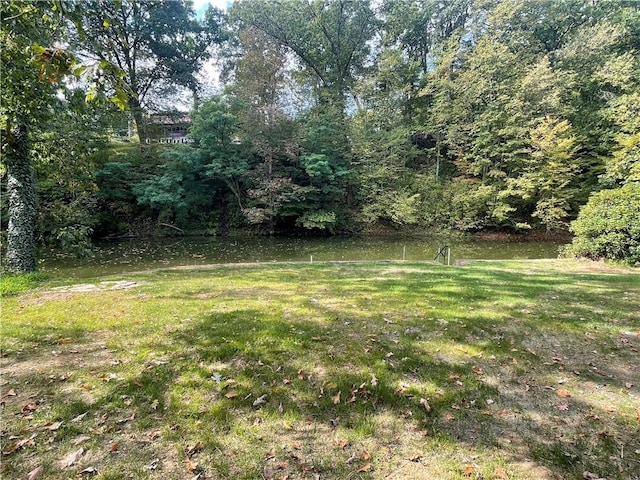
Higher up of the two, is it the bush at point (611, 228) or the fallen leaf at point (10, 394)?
the bush at point (611, 228)

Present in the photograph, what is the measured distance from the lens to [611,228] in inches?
400

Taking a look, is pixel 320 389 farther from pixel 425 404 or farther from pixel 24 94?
pixel 24 94

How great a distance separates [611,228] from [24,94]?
14.2 meters

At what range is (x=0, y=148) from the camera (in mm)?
6504

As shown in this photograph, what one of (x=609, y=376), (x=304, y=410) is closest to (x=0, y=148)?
(x=304, y=410)

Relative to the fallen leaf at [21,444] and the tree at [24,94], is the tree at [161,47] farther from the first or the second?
the fallen leaf at [21,444]

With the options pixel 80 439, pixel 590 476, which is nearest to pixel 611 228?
pixel 590 476

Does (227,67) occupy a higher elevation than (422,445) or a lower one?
higher

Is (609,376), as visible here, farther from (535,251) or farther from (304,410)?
(535,251)

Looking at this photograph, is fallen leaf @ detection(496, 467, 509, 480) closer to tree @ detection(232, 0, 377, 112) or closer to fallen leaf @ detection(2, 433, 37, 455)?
fallen leaf @ detection(2, 433, 37, 455)

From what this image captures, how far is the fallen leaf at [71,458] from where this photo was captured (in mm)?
2151

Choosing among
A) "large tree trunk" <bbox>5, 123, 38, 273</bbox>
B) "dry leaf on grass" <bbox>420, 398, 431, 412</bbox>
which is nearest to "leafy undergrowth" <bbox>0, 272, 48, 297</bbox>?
"large tree trunk" <bbox>5, 123, 38, 273</bbox>

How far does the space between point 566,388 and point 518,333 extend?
113 cm

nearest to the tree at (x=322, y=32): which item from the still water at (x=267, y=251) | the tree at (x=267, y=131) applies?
the tree at (x=267, y=131)
